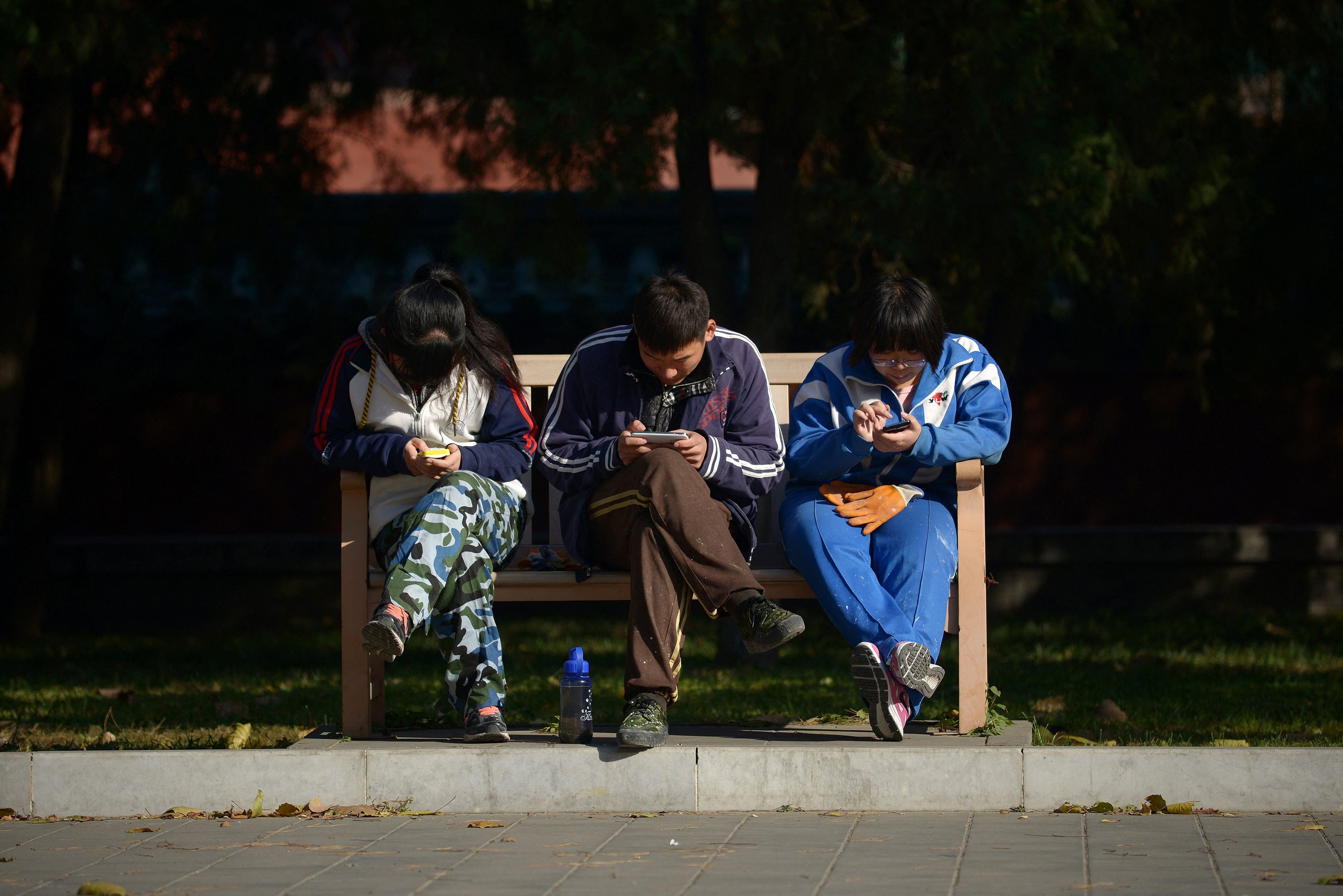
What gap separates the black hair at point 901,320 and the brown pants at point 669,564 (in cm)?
74

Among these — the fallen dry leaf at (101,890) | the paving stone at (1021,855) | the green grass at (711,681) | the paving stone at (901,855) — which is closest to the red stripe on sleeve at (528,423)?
the green grass at (711,681)

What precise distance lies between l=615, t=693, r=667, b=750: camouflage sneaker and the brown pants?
0.04m

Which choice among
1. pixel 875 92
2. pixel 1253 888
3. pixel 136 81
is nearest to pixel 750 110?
pixel 875 92

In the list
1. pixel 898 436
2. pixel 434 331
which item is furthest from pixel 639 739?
pixel 434 331

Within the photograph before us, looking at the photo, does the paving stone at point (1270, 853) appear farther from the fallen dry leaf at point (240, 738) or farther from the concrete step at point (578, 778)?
the fallen dry leaf at point (240, 738)

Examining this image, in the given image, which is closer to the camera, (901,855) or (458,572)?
(901,855)

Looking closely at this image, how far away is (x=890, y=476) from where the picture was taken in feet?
15.4

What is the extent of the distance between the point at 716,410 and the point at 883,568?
71 cm

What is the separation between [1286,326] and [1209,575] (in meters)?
1.81

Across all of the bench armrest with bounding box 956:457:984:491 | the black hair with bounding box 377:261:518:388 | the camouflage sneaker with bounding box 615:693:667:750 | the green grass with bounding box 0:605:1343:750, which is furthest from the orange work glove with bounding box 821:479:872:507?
the black hair with bounding box 377:261:518:388

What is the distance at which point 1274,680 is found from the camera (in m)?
6.84

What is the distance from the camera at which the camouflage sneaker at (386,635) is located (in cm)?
404

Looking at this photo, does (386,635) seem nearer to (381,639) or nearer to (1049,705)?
(381,639)

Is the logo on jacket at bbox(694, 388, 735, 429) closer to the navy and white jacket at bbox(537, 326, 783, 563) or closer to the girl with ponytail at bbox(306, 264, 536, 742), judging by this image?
the navy and white jacket at bbox(537, 326, 783, 563)
